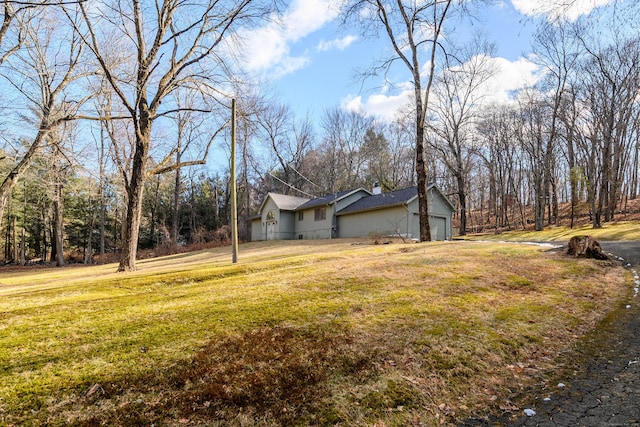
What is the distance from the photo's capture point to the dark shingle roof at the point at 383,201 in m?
21.9

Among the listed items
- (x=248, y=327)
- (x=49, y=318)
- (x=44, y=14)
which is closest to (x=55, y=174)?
(x=44, y=14)

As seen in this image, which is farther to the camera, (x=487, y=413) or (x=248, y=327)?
(x=248, y=327)

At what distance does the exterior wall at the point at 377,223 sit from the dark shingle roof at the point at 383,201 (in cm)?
44

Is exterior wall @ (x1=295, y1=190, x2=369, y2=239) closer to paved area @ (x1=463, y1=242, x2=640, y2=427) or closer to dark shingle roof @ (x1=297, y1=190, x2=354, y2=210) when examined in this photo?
dark shingle roof @ (x1=297, y1=190, x2=354, y2=210)

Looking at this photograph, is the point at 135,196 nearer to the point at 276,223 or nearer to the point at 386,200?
the point at 386,200

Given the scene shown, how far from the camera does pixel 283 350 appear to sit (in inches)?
139

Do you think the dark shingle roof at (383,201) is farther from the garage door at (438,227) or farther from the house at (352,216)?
the garage door at (438,227)

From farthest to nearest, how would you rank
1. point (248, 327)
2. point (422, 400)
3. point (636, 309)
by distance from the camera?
1. point (636, 309)
2. point (248, 327)
3. point (422, 400)

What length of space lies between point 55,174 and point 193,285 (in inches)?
616

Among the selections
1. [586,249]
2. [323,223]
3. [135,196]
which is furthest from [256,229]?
[586,249]

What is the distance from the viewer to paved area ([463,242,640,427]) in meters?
2.68

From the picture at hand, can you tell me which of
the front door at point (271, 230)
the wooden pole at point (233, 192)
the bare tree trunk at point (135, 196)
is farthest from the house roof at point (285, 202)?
the bare tree trunk at point (135, 196)

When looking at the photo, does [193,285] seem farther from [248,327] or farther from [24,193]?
[24,193]

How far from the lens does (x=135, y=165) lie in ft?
36.3
